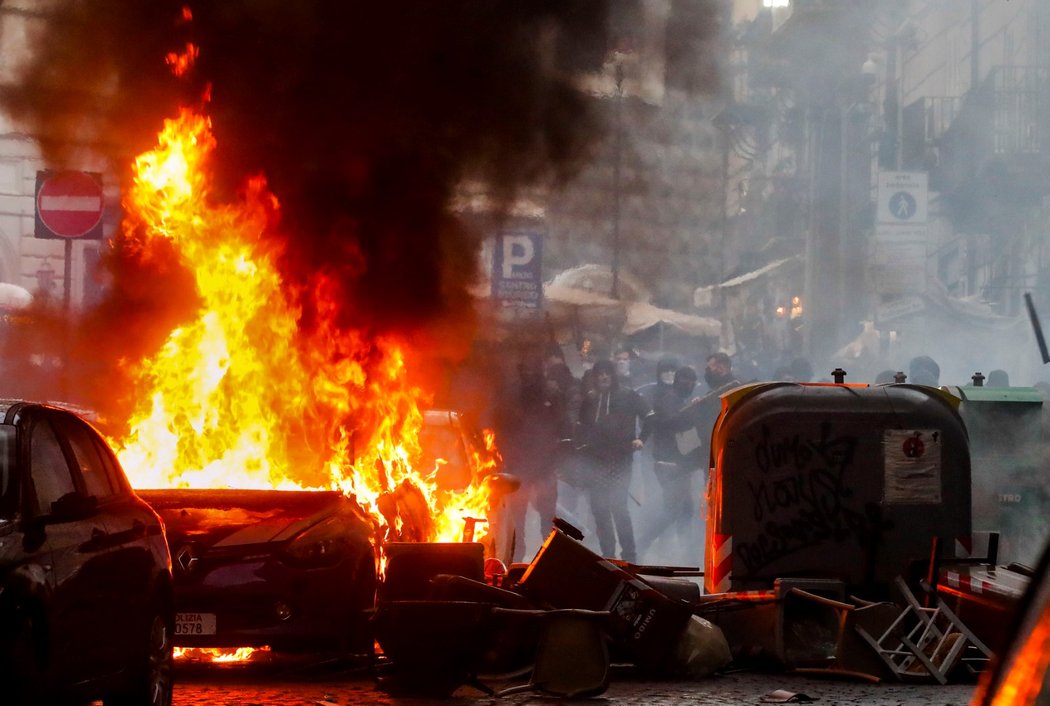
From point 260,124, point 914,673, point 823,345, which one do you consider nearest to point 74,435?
point 914,673

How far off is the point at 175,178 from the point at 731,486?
17.8 feet

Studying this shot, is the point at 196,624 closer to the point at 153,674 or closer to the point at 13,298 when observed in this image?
the point at 153,674

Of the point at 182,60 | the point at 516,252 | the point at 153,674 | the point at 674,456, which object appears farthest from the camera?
the point at 516,252

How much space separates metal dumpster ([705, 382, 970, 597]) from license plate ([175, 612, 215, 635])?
3814 millimetres

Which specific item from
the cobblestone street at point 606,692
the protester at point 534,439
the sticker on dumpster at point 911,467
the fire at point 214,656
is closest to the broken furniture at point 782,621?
the cobblestone street at point 606,692

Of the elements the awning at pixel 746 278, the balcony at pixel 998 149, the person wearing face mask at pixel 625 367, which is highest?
the balcony at pixel 998 149

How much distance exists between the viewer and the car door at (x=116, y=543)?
6492 mm

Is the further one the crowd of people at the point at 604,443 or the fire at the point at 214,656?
the crowd of people at the point at 604,443

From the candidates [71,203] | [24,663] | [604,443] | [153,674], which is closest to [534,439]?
[604,443]

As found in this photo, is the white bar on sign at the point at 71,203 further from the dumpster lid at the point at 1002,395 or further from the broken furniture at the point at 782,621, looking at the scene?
the dumpster lid at the point at 1002,395

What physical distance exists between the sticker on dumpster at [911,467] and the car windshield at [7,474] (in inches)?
251

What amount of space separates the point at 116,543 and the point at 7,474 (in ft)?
2.50

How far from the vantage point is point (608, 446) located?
1627 centimetres

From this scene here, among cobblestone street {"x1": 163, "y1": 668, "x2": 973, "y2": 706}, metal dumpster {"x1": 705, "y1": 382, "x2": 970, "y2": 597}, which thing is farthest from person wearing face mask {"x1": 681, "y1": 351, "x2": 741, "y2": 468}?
cobblestone street {"x1": 163, "y1": 668, "x2": 973, "y2": 706}
